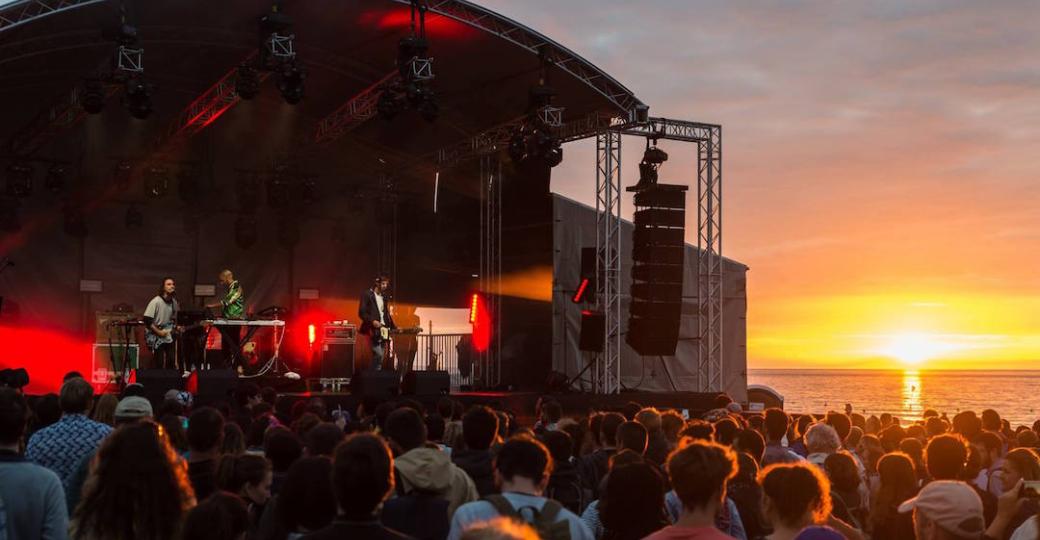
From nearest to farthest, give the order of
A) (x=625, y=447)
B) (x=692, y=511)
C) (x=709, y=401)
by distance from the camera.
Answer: (x=692, y=511) < (x=625, y=447) < (x=709, y=401)

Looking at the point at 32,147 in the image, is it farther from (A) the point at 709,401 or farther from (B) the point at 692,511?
(B) the point at 692,511

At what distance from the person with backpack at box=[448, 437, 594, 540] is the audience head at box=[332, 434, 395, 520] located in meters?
0.72

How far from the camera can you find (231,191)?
2270cm

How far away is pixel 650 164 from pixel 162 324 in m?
8.80

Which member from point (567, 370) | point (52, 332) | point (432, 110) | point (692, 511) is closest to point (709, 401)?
point (567, 370)

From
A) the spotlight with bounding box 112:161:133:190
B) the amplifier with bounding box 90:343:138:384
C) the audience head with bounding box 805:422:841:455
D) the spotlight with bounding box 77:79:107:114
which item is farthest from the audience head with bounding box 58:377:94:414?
the spotlight with bounding box 112:161:133:190

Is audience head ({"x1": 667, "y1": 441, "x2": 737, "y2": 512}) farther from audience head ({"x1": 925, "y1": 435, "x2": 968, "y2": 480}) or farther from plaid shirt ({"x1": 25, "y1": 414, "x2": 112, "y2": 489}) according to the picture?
plaid shirt ({"x1": 25, "y1": 414, "x2": 112, "y2": 489})

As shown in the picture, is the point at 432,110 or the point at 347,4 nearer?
the point at 432,110

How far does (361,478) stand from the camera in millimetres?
3094

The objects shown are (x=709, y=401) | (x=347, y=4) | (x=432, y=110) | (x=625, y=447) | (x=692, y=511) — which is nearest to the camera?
(x=692, y=511)

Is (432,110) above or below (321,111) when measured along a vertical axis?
below

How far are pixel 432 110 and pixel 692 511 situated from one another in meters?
13.0

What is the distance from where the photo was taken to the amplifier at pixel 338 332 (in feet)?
63.9

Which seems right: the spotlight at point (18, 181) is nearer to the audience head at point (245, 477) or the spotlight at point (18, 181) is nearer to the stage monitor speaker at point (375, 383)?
the stage monitor speaker at point (375, 383)
